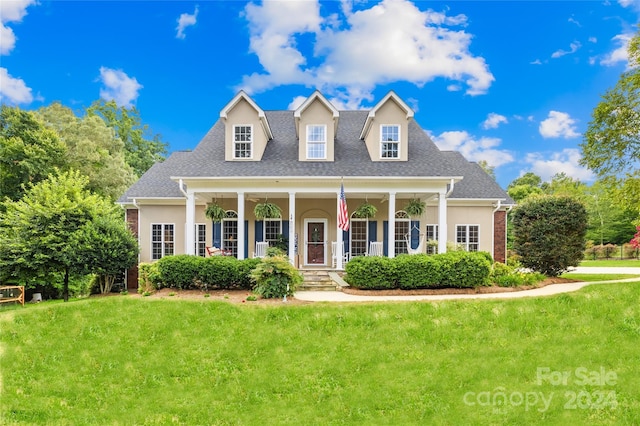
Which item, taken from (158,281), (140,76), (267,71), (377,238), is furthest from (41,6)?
(377,238)

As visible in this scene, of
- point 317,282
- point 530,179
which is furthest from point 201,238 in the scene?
point 530,179

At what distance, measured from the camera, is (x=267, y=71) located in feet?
70.5

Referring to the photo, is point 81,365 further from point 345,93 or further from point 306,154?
point 345,93

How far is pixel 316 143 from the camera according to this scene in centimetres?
1664

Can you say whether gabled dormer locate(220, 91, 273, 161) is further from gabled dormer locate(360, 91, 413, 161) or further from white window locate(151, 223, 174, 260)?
white window locate(151, 223, 174, 260)

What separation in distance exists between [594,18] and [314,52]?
1385 cm

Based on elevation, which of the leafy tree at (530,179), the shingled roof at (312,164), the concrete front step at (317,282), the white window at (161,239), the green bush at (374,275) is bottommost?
the concrete front step at (317,282)

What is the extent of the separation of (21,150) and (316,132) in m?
20.1

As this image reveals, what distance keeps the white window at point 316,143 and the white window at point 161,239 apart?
7.93 m

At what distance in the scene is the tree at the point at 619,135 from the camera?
1759 centimetres

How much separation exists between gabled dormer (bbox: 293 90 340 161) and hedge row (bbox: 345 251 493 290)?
5770 millimetres

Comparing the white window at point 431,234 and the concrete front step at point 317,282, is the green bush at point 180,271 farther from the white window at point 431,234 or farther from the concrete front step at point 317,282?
the white window at point 431,234

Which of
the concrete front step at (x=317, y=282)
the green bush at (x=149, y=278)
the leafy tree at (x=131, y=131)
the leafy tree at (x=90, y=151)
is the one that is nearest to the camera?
the green bush at (x=149, y=278)

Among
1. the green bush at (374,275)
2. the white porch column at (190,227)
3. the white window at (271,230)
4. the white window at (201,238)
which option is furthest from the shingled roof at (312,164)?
the green bush at (374,275)
